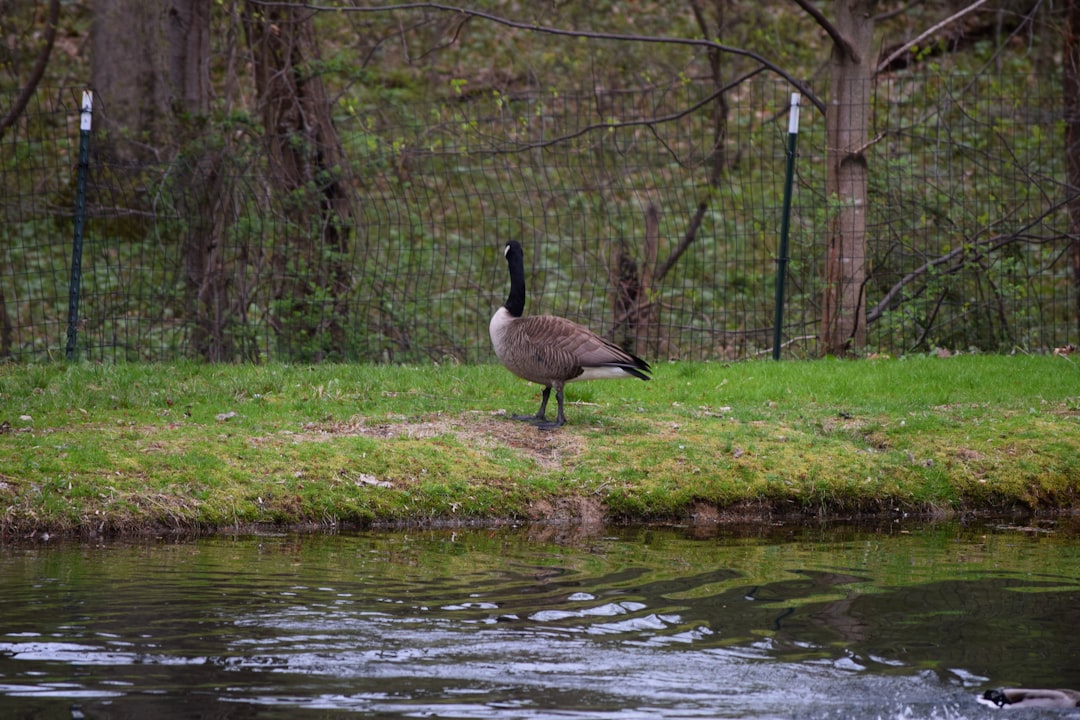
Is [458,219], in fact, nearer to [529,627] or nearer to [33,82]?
[33,82]

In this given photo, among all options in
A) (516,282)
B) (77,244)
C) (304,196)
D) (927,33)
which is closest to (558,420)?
(516,282)

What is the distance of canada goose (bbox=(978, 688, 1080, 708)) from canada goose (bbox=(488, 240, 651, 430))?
5.29 meters

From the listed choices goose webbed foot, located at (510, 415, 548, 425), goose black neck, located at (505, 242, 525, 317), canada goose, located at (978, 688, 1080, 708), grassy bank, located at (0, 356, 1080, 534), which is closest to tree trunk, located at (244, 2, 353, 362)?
grassy bank, located at (0, 356, 1080, 534)

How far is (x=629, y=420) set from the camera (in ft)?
34.8

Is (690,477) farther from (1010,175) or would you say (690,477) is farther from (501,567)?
(1010,175)

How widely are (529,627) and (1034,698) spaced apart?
2291mm

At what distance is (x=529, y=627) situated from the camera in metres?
5.79

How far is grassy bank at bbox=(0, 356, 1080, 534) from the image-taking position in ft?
28.0

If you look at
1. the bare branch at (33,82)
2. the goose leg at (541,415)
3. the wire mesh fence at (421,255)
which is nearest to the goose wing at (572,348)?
the goose leg at (541,415)

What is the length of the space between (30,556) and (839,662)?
4917mm

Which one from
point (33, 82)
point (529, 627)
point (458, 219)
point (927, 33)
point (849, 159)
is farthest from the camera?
point (33, 82)

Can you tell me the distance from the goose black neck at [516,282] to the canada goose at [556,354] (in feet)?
1.11

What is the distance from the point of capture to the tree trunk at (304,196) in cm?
1392

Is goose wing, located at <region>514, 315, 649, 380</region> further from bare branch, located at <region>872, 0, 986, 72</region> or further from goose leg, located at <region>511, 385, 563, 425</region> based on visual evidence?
bare branch, located at <region>872, 0, 986, 72</region>
